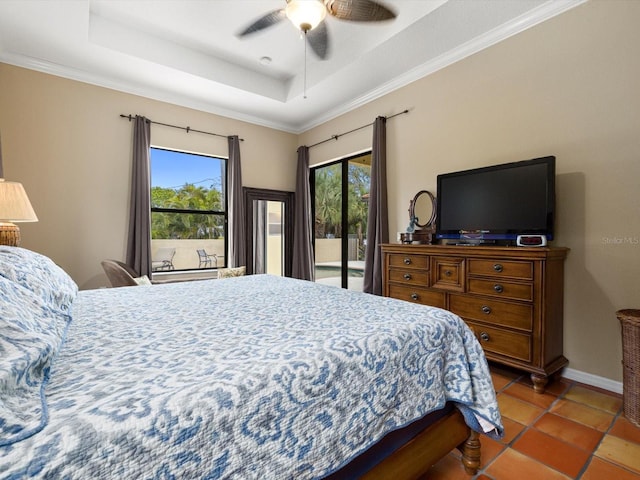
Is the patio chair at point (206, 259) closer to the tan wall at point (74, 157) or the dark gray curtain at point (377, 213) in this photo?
the tan wall at point (74, 157)

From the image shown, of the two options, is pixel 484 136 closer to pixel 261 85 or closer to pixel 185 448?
pixel 261 85

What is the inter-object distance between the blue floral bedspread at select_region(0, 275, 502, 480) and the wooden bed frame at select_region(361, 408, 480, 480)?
0.09 m

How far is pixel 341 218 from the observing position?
4625 mm

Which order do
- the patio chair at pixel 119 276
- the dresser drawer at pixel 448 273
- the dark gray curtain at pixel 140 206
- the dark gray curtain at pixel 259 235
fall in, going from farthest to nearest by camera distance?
the dark gray curtain at pixel 259 235, the dark gray curtain at pixel 140 206, the patio chair at pixel 119 276, the dresser drawer at pixel 448 273

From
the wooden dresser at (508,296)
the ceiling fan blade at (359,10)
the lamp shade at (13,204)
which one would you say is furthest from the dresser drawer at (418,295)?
the lamp shade at (13,204)

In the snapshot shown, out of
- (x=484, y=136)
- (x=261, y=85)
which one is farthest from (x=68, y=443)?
(x=261, y=85)

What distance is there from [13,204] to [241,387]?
2511 mm

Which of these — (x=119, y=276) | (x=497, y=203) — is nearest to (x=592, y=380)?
(x=497, y=203)

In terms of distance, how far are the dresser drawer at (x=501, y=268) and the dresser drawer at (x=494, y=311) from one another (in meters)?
0.20

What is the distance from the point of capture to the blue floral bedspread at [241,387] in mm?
601

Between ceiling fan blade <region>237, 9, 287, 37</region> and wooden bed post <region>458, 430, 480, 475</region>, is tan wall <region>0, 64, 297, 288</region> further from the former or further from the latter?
wooden bed post <region>458, 430, 480, 475</region>

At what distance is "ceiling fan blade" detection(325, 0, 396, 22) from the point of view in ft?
7.23

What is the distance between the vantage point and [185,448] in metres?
0.65

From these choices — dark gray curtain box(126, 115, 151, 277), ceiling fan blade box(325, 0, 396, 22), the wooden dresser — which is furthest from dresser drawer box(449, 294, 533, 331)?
dark gray curtain box(126, 115, 151, 277)
